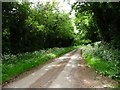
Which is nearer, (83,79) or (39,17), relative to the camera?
(83,79)

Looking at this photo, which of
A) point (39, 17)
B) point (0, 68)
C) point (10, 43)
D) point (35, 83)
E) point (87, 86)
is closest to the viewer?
point (87, 86)

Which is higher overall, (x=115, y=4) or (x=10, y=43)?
(x=115, y=4)

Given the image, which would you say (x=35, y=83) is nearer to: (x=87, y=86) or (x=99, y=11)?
(x=87, y=86)

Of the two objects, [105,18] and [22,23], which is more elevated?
[105,18]

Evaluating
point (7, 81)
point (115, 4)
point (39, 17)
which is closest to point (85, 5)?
point (115, 4)

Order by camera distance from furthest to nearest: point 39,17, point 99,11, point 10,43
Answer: point 39,17 → point 99,11 → point 10,43

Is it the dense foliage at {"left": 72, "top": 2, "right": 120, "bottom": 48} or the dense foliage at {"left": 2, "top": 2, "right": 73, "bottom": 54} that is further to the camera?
the dense foliage at {"left": 2, "top": 2, "right": 73, "bottom": 54}

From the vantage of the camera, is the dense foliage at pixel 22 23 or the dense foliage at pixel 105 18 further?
the dense foliage at pixel 22 23

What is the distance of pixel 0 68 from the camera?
18.8m

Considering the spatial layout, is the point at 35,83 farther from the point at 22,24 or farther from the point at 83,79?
the point at 22,24

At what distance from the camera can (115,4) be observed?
24078 mm

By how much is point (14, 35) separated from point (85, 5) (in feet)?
32.1

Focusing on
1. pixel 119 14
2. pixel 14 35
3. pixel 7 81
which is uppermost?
pixel 119 14

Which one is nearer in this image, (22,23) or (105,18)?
(22,23)
